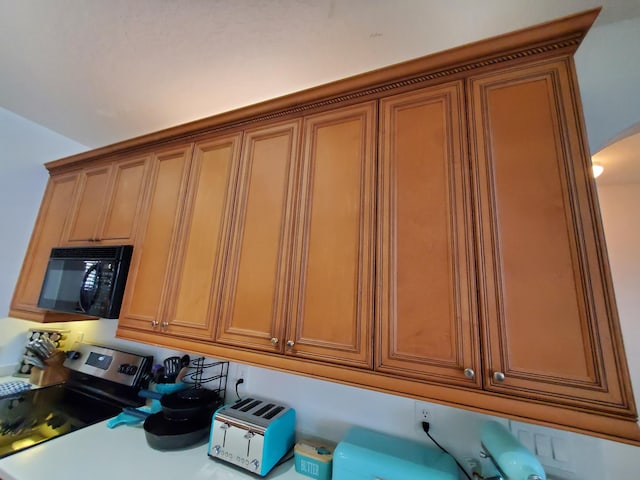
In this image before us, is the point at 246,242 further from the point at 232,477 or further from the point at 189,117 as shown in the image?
the point at 189,117

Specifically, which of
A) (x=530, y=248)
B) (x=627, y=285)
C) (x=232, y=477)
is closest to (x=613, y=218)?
(x=627, y=285)

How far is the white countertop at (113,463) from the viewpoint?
39.9 inches

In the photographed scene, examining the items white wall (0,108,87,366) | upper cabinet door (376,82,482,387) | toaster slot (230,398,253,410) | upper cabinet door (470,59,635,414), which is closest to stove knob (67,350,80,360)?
white wall (0,108,87,366)

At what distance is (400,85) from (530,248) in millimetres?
774

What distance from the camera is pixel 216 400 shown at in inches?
54.4

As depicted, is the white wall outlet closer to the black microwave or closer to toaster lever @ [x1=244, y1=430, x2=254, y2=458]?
toaster lever @ [x1=244, y1=430, x2=254, y2=458]

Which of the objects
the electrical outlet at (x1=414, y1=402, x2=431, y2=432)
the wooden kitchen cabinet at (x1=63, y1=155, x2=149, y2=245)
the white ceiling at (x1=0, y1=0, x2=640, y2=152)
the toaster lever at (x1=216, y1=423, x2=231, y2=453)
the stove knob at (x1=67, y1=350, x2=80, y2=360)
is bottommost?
the toaster lever at (x1=216, y1=423, x2=231, y2=453)

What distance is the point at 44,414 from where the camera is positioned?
146cm

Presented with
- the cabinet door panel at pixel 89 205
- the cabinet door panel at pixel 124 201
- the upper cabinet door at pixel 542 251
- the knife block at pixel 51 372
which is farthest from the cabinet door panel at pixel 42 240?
the upper cabinet door at pixel 542 251

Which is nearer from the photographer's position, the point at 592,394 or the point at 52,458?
the point at 592,394

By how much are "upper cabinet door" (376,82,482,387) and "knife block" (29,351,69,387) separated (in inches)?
91.6

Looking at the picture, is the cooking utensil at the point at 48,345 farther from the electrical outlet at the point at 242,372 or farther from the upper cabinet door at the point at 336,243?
the upper cabinet door at the point at 336,243

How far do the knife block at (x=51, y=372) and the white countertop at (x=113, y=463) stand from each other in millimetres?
866

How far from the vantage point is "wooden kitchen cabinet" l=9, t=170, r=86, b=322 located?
178 cm
